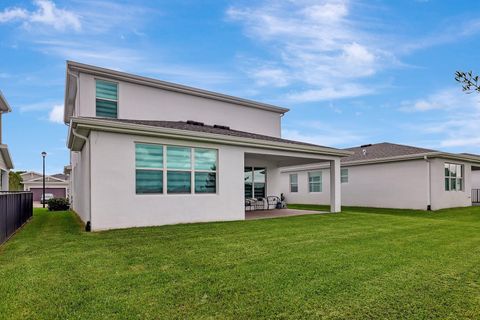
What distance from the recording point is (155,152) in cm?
982

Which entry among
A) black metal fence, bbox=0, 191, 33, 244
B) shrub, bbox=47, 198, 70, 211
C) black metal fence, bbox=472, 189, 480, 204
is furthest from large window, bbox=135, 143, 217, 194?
black metal fence, bbox=472, 189, 480, 204

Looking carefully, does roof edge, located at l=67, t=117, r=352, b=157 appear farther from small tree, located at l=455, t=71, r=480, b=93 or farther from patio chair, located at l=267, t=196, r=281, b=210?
small tree, located at l=455, t=71, r=480, b=93

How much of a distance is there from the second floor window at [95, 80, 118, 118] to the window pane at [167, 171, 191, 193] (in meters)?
4.84

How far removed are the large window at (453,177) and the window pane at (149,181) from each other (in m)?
16.4

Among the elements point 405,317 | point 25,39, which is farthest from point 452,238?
point 25,39

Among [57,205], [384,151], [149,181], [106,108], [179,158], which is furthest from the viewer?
[384,151]

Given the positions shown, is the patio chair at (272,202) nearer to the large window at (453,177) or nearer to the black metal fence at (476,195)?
the large window at (453,177)

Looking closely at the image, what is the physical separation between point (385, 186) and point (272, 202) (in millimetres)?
7309

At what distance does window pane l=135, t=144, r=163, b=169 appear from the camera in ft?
31.2

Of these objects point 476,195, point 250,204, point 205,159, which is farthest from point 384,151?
point 205,159

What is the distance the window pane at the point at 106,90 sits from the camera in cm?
1295

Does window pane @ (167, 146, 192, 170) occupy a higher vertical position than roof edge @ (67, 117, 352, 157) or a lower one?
lower

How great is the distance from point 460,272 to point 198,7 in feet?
38.8

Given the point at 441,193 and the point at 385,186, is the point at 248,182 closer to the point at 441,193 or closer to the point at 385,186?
the point at 385,186
